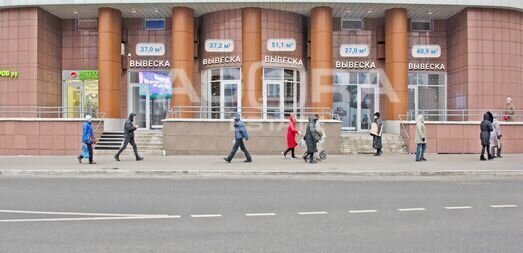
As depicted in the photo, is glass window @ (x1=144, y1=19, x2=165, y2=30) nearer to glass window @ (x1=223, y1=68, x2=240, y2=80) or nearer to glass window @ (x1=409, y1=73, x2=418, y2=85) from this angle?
glass window @ (x1=223, y1=68, x2=240, y2=80)

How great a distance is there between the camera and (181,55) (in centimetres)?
2556

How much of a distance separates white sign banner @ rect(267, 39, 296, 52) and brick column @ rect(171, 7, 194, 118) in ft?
13.6

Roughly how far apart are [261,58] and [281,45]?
1.39 m

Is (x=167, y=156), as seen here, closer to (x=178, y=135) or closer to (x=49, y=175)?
(x=178, y=135)

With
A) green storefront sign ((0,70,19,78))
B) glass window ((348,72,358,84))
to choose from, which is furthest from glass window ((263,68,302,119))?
green storefront sign ((0,70,19,78))

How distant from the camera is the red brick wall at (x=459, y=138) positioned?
23.0 m

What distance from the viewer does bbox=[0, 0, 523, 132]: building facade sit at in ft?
83.9

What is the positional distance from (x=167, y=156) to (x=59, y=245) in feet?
49.9

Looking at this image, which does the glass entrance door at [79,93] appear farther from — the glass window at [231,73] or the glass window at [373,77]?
the glass window at [373,77]

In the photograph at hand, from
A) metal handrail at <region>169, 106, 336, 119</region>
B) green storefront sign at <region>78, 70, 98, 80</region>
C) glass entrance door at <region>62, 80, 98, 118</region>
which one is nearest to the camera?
metal handrail at <region>169, 106, 336, 119</region>

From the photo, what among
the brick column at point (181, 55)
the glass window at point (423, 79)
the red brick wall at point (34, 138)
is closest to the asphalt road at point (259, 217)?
the red brick wall at point (34, 138)

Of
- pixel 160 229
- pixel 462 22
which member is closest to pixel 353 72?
pixel 462 22

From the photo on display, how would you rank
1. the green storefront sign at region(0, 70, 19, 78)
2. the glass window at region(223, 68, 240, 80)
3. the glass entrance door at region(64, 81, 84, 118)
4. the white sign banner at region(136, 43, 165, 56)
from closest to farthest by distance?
the green storefront sign at region(0, 70, 19, 78) → the glass window at region(223, 68, 240, 80) → the white sign banner at region(136, 43, 165, 56) → the glass entrance door at region(64, 81, 84, 118)

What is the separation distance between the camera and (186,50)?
84.2 feet
